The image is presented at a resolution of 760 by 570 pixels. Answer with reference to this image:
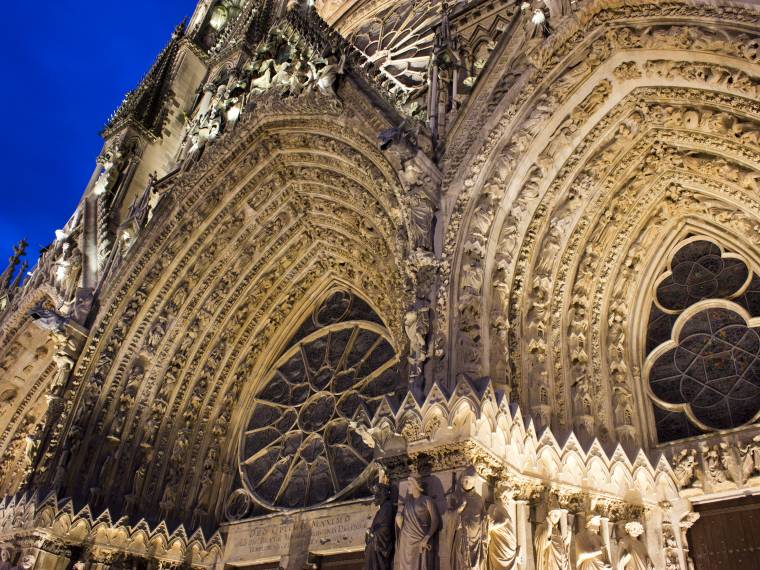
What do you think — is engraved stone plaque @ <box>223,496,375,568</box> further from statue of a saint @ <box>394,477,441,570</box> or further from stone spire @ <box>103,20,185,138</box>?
stone spire @ <box>103,20,185,138</box>

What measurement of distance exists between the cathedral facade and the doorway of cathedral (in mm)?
19

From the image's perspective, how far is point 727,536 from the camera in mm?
5090

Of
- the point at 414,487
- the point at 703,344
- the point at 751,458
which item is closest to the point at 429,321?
the point at 414,487

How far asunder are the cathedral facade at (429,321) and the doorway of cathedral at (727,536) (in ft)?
0.06

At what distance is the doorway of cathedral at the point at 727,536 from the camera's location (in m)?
4.97

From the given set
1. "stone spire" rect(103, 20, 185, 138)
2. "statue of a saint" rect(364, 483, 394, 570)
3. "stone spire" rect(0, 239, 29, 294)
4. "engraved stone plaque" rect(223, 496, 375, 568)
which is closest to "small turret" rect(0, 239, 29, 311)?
"stone spire" rect(0, 239, 29, 294)

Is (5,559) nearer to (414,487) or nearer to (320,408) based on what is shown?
(320,408)

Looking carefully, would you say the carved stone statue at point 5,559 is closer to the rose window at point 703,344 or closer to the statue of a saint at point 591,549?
the statue of a saint at point 591,549

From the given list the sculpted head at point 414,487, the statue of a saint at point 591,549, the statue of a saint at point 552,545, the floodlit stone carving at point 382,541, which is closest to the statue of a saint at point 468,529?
the sculpted head at point 414,487

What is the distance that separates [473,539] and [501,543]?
1.06 ft

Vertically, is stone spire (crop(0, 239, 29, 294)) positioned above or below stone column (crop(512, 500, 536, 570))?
above

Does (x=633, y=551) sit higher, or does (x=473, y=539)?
(x=633, y=551)

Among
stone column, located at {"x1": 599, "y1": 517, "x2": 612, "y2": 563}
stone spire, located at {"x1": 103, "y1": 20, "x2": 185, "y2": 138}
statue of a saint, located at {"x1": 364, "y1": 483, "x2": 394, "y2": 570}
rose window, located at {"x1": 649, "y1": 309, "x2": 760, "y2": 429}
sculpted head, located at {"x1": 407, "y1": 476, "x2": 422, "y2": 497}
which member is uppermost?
stone spire, located at {"x1": 103, "y1": 20, "x2": 185, "y2": 138}

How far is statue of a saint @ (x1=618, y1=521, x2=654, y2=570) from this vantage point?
5.05 meters
